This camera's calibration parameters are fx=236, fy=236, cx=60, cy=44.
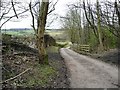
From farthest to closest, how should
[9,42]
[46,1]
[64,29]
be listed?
1. [64,29]
2. [9,42]
3. [46,1]

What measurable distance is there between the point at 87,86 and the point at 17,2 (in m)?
12.4

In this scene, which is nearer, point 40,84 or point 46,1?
point 40,84

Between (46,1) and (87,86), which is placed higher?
(46,1)

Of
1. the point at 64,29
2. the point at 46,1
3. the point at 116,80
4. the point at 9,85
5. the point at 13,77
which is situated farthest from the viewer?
the point at 64,29

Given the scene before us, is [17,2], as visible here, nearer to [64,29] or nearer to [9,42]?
[9,42]

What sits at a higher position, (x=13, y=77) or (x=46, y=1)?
(x=46, y=1)

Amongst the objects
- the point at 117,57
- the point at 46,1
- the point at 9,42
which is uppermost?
the point at 46,1

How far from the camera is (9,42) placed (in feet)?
60.3

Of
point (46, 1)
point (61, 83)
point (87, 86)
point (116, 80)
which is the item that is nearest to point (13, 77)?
point (61, 83)

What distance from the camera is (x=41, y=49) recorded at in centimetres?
1463

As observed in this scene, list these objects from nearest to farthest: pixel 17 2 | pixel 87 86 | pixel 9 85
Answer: pixel 9 85
pixel 87 86
pixel 17 2

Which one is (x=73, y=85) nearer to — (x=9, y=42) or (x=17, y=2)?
(x=9, y=42)

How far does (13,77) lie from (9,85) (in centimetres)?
78

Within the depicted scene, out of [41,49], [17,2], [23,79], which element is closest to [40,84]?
[23,79]
